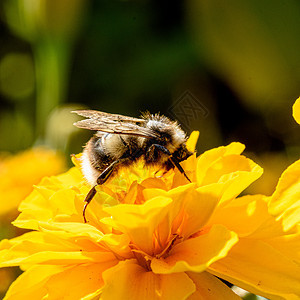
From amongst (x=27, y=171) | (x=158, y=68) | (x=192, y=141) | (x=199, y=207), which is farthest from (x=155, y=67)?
(x=199, y=207)

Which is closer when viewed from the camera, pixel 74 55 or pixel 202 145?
pixel 202 145

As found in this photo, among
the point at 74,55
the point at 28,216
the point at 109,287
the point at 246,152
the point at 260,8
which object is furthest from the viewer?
the point at 74,55

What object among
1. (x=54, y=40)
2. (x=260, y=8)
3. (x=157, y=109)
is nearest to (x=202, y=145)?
(x=157, y=109)

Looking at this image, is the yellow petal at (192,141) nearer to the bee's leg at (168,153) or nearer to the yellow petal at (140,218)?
the bee's leg at (168,153)

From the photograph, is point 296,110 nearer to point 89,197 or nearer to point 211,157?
point 211,157

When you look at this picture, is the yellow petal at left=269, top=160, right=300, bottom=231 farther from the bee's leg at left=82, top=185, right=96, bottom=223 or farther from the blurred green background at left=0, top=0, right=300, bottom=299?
the blurred green background at left=0, top=0, right=300, bottom=299

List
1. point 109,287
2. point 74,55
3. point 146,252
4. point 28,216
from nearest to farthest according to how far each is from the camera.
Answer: point 109,287 < point 146,252 < point 28,216 < point 74,55

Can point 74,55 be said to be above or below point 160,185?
above

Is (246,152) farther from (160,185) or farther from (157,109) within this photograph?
(160,185)
